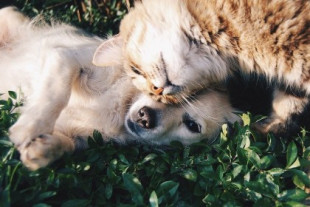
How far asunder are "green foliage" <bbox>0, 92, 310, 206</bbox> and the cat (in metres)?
0.28

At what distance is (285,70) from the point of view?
223 centimetres

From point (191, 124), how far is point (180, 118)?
8 centimetres

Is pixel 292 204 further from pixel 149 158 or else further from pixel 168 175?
pixel 149 158

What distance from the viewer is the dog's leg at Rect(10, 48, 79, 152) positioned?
85.2 inches

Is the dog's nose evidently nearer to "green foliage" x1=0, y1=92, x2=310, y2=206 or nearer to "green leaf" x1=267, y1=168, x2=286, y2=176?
"green foliage" x1=0, y1=92, x2=310, y2=206

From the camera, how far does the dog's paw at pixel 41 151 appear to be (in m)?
2.01

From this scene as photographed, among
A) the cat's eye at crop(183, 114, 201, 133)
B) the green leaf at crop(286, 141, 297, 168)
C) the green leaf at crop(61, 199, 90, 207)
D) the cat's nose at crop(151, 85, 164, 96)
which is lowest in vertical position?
the cat's eye at crop(183, 114, 201, 133)

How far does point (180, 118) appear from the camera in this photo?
8.75 feet

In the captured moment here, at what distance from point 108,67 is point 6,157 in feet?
3.46

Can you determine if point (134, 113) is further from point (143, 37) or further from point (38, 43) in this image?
point (38, 43)

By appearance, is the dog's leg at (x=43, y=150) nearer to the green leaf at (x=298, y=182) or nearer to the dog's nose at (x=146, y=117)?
the dog's nose at (x=146, y=117)

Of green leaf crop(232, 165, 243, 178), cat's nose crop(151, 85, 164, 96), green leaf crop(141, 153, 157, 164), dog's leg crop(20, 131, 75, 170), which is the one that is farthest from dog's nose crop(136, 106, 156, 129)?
green leaf crop(232, 165, 243, 178)

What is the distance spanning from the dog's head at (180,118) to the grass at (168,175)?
195 mm

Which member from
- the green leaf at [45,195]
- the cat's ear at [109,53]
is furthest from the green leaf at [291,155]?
the cat's ear at [109,53]
